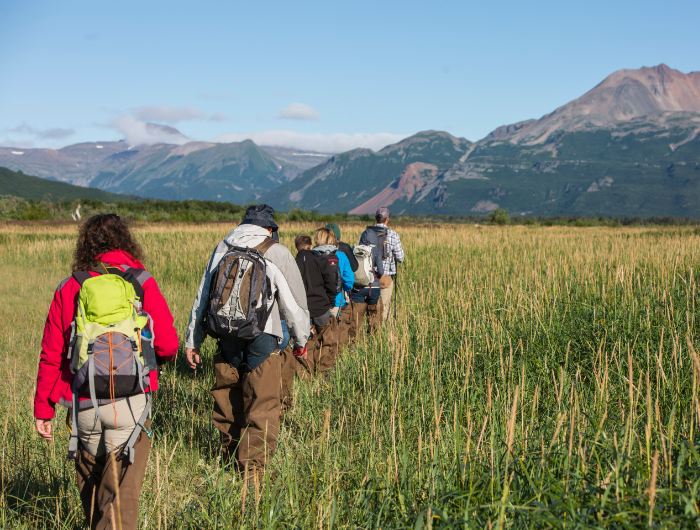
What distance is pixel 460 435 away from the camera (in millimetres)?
2791

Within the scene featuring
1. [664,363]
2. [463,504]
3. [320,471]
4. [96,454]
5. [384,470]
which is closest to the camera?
[463,504]

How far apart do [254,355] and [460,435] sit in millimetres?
1424

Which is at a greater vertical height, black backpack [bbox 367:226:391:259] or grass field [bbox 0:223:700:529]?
black backpack [bbox 367:226:391:259]

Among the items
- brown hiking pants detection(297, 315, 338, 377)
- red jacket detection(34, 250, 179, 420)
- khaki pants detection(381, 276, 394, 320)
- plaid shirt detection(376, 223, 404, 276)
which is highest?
plaid shirt detection(376, 223, 404, 276)

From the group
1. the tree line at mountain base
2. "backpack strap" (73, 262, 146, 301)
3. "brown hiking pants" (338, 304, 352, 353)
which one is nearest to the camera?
"backpack strap" (73, 262, 146, 301)

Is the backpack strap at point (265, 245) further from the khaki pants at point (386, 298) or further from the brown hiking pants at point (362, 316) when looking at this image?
the khaki pants at point (386, 298)

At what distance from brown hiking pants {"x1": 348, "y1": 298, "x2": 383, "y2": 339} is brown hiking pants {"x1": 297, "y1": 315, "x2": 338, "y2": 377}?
643 millimetres

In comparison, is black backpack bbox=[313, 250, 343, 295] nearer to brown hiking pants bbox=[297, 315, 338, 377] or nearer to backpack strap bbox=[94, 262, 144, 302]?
brown hiking pants bbox=[297, 315, 338, 377]

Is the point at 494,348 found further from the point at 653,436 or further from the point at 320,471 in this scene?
the point at 320,471

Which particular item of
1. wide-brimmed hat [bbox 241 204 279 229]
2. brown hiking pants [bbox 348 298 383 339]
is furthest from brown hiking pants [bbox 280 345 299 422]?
brown hiking pants [bbox 348 298 383 339]

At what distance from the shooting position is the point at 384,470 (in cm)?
239

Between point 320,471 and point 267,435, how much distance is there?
57 centimetres

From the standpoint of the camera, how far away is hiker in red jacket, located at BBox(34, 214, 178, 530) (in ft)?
6.50

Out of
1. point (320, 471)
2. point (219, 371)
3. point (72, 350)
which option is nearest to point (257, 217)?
point (219, 371)
